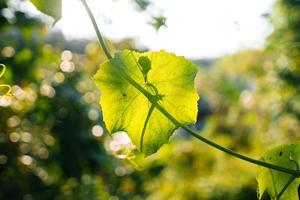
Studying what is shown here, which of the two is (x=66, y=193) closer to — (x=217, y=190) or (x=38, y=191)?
(x=38, y=191)

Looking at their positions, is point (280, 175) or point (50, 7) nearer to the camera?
point (50, 7)

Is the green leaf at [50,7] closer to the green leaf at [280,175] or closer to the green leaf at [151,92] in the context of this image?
the green leaf at [151,92]

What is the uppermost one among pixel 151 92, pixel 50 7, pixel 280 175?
pixel 50 7

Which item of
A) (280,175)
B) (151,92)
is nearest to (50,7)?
(151,92)

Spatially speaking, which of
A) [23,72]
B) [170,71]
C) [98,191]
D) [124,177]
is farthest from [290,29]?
[170,71]

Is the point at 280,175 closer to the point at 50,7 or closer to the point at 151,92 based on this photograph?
the point at 151,92

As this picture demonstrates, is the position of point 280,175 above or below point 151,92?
below

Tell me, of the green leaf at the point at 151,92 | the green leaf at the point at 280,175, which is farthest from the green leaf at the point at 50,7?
the green leaf at the point at 280,175
